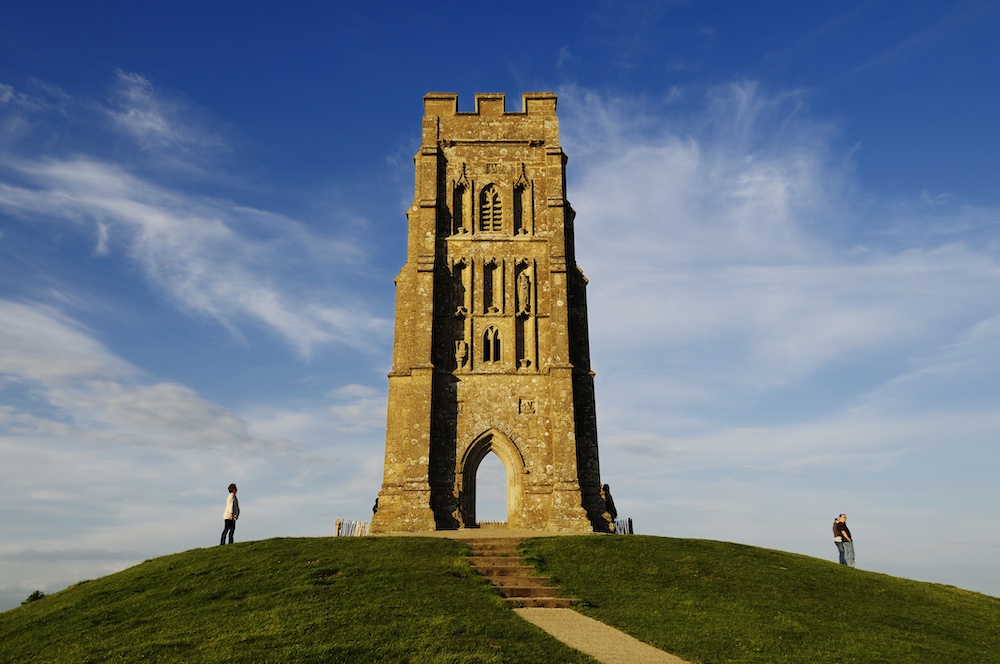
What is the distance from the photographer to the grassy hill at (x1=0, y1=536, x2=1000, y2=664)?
12984 millimetres

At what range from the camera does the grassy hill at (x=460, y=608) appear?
12984 millimetres

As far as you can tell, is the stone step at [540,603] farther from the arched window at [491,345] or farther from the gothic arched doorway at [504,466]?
the arched window at [491,345]

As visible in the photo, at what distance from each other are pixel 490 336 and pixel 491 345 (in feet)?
1.45

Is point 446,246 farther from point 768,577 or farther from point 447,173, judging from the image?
point 768,577

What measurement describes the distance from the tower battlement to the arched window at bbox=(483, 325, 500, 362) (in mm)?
11563

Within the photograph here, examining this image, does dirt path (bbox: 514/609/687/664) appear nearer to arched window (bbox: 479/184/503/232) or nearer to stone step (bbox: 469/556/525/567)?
stone step (bbox: 469/556/525/567)

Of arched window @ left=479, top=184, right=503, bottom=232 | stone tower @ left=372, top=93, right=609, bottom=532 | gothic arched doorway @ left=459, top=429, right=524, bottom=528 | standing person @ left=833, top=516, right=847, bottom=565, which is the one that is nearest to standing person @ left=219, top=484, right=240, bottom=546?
stone tower @ left=372, top=93, right=609, bottom=532

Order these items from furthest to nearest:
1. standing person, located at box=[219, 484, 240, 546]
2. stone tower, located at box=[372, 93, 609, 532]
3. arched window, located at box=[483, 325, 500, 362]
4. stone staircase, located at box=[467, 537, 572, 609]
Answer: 1. arched window, located at box=[483, 325, 500, 362]
2. stone tower, located at box=[372, 93, 609, 532]
3. standing person, located at box=[219, 484, 240, 546]
4. stone staircase, located at box=[467, 537, 572, 609]

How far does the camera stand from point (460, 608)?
15.5m

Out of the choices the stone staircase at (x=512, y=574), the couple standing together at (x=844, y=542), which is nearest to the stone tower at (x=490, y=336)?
the stone staircase at (x=512, y=574)

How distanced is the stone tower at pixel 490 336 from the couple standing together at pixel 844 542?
8955mm

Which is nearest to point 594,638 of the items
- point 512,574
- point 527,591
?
point 527,591

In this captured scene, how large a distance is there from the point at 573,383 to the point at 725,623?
56.3 feet

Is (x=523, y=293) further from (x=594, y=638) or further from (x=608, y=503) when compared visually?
(x=594, y=638)
